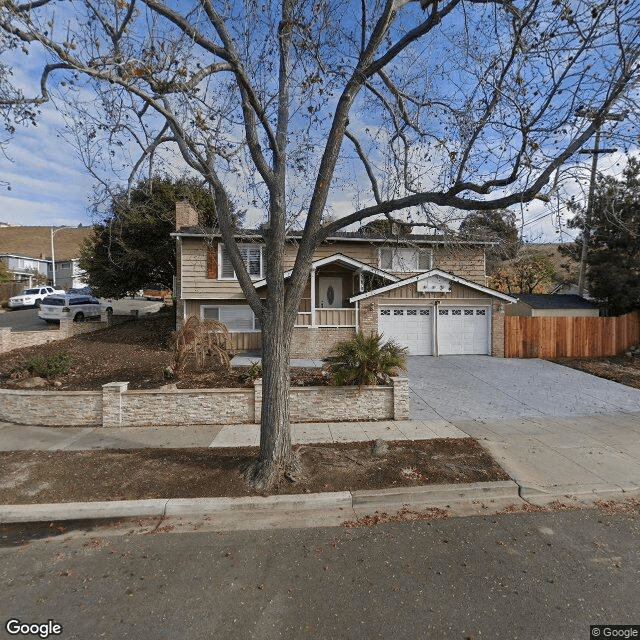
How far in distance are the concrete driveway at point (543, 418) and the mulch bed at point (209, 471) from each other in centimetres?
68

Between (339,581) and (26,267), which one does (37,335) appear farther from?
(26,267)

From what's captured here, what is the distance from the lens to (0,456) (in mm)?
5934

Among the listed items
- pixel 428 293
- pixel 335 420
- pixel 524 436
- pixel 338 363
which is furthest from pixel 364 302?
pixel 524 436

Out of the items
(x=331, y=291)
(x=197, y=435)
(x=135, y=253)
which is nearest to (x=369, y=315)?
(x=331, y=291)

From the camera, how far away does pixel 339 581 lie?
3246 millimetres

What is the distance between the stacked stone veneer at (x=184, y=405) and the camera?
734 cm

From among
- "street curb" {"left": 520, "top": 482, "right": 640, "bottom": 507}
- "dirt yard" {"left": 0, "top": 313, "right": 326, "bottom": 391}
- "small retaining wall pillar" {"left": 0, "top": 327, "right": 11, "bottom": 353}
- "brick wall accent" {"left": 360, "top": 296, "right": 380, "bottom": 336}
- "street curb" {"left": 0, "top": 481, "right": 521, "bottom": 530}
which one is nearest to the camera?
"street curb" {"left": 0, "top": 481, "right": 521, "bottom": 530}

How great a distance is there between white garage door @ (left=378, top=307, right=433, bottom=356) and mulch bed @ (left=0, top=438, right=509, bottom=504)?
8.96 metres

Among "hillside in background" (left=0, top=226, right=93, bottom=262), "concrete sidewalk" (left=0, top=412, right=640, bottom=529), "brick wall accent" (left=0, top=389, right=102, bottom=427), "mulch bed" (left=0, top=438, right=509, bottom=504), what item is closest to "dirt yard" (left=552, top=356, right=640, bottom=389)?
"concrete sidewalk" (left=0, top=412, right=640, bottom=529)

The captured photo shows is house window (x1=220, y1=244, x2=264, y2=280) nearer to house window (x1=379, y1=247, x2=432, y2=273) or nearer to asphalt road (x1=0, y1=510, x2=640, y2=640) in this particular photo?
house window (x1=379, y1=247, x2=432, y2=273)

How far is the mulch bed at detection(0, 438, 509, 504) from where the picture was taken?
4750 mm

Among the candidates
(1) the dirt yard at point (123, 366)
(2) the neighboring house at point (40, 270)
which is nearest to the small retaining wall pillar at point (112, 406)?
(1) the dirt yard at point (123, 366)

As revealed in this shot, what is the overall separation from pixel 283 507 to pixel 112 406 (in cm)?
467

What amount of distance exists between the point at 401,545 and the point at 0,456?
21.1 feet
